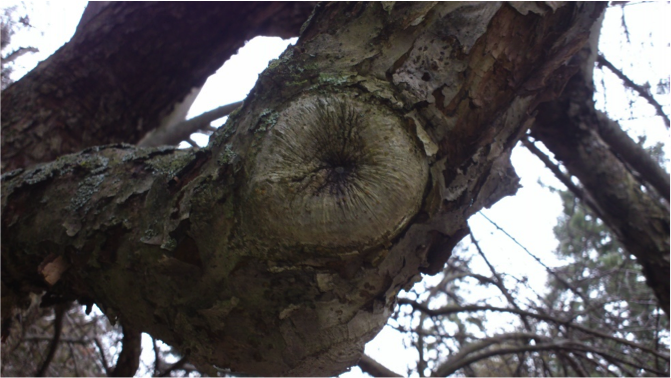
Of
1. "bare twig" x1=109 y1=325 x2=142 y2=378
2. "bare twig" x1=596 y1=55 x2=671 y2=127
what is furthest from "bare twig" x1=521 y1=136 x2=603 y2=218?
→ "bare twig" x1=109 y1=325 x2=142 y2=378

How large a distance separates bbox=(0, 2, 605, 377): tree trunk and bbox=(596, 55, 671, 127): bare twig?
140 centimetres

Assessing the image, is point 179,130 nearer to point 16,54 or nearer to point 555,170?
point 16,54

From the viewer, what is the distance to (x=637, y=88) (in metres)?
2.18

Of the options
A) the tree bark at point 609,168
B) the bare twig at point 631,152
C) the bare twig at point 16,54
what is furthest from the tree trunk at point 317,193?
the bare twig at point 16,54

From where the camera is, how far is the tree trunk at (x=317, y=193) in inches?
34.0

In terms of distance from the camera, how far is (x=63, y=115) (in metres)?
1.74

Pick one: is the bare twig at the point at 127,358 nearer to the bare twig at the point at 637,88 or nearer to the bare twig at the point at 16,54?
the bare twig at the point at 16,54

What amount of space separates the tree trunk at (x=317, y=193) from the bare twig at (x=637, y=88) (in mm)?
1397

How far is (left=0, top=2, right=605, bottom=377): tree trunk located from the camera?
864 mm

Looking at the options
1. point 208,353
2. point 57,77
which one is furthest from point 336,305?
point 57,77

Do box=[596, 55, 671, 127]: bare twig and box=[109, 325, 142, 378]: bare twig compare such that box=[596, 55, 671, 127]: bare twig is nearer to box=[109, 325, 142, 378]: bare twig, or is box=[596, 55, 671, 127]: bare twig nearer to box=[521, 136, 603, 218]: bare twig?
box=[521, 136, 603, 218]: bare twig

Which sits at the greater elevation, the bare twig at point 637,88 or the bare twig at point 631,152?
the bare twig at point 637,88

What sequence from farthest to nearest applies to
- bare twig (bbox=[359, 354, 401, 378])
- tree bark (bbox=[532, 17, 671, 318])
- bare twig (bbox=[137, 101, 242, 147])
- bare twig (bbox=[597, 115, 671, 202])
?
1. bare twig (bbox=[137, 101, 242, 147])
2. bare twig (bbox=[597, 115, 671, 202])
3. tree bark (bbox=[532, 17, 671, 318])
4. bare twig (bbox=[359, 354, 401, 378])

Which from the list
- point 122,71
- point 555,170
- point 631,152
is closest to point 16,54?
point 122,71
